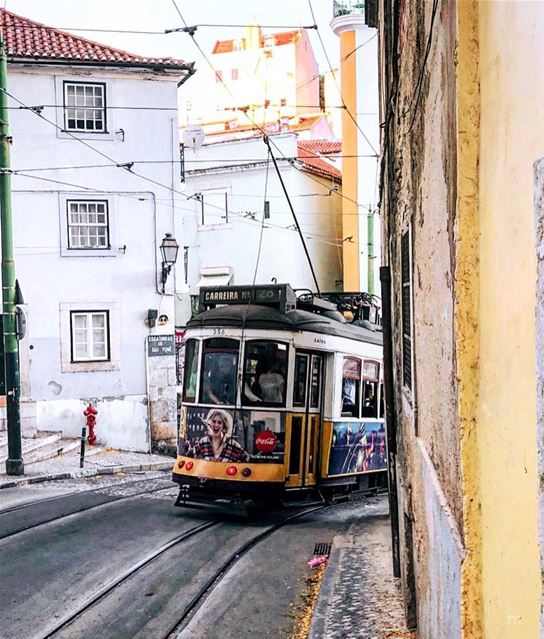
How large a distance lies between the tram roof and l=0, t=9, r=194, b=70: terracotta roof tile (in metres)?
10.2

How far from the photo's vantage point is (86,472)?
15.9 metres

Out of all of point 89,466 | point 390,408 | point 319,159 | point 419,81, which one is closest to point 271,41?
point 319,159

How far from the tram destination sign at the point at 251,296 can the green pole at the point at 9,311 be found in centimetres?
436

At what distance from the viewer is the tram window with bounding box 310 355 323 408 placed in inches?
453

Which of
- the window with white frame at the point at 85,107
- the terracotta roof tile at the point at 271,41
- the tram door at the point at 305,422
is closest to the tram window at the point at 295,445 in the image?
the tram door at the point at 305,422

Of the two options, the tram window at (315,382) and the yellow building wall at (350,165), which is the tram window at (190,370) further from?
the yellow building wall at (350,165)

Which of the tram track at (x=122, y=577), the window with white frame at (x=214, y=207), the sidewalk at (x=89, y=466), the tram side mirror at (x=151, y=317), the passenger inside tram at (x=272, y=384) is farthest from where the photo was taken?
the window with white frame at (x=214, y=207)

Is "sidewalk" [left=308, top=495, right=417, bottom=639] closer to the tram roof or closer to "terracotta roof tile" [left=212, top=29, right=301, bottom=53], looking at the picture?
the tram roof

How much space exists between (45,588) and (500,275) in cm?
669

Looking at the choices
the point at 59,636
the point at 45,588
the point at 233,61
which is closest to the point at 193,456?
the point at 45,588

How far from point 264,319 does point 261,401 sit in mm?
1089

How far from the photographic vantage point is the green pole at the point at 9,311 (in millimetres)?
14719

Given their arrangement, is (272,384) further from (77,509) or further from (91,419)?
(91,419)

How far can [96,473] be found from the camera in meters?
16.1
